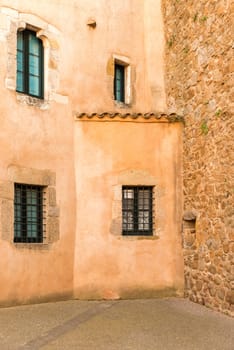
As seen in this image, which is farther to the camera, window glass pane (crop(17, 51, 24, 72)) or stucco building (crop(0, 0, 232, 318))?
window glass pane (crop(17, 51, 24, 72))

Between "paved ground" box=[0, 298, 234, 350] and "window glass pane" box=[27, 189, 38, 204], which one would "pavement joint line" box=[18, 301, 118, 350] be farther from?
"window glass pane" box=[27, 189, 38, 204]

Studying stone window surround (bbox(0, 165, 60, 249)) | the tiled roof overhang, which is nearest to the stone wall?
the tiled roof overhang

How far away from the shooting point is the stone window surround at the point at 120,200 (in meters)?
10.5

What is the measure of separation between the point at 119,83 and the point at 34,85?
7.32 feet

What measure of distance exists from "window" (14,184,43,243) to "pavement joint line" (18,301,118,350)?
5.57ft

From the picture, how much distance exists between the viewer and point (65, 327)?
299 inches

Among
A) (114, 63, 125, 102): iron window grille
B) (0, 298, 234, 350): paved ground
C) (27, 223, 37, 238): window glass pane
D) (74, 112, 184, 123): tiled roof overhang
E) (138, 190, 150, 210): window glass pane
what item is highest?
(114, 63, 125, 102): iron window grille

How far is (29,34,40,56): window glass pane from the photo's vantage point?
10.0m

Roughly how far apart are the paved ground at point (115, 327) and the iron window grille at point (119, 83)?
4.39 meters

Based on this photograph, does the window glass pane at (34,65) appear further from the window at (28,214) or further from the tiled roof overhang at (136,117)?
the window at (28,214)

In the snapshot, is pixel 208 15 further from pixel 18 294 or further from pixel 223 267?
pixel 18 294

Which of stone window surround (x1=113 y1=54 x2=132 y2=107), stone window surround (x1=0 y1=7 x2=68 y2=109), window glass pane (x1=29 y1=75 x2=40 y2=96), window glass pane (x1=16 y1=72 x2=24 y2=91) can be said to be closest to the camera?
stone window surround (x1=0 y1=7 x2=68 y2=109)

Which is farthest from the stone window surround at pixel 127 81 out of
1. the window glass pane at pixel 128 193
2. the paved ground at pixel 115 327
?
the paved ground at pixel 115 327

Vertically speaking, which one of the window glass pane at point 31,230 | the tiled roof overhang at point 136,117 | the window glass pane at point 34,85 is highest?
the window glass pane at point 34,85
